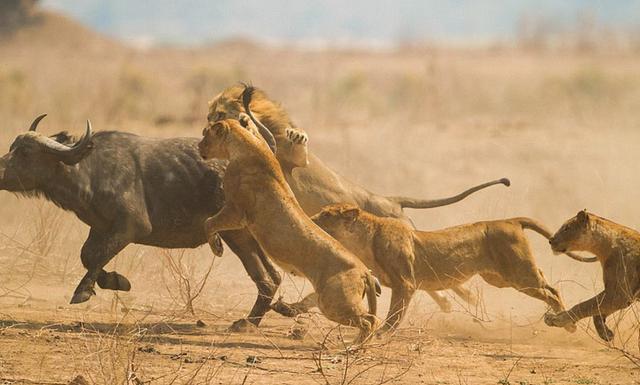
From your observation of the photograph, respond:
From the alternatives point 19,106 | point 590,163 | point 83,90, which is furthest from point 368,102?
point 590,163

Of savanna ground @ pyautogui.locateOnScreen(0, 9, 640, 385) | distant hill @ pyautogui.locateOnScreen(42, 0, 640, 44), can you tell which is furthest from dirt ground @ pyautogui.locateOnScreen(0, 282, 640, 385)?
distant hill @ pyautogui.locateOnScreen(42, 0, 640, 44)

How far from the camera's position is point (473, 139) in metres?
22.1

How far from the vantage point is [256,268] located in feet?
35.8

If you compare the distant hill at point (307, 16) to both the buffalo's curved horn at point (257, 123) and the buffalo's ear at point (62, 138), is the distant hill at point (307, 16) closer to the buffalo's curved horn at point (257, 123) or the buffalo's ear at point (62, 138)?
the buffalo's curved horn at point (257, 123)

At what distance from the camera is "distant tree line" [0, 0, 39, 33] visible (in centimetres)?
5662

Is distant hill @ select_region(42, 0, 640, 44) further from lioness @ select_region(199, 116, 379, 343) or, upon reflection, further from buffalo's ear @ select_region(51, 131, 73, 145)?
lioness @ select_region(199, 116, 379, 343)

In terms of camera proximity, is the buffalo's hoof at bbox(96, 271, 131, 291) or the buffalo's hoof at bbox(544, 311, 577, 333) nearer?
the buffalo's hoof at bbox(544, 311, 577, 333)

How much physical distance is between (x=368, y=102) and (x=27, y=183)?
25886 mm

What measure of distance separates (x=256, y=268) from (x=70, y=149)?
6.12 ft

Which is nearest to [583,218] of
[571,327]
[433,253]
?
[571,327]

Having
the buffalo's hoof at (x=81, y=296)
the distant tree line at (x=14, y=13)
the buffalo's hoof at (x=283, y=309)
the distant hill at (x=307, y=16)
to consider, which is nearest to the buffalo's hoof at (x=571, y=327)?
the buffalo's hoof at (x=283, y=309)

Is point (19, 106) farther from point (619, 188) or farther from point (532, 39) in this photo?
point (532, 39)

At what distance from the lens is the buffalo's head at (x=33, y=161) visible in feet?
33.8

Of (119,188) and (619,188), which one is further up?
(119,188)
